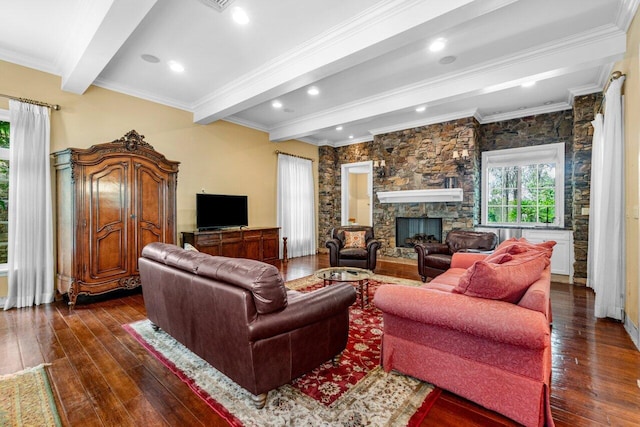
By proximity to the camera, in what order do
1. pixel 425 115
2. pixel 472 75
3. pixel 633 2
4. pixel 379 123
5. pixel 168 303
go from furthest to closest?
pixel 379 123 → pixel 425 115 → pixel 472 75 → pixel 633 2 → pixel 168 303

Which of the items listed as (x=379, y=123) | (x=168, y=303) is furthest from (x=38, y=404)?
(x=379, y=123)

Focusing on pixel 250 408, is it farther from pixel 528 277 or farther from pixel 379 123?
pixel 379 123

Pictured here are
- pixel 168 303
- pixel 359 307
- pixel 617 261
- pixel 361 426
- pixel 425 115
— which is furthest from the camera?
pixel 425 115

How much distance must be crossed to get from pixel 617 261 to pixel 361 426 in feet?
11.2

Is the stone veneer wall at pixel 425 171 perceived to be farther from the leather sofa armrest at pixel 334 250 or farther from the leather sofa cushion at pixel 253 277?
the leather sofa cushion at pixel 253 277

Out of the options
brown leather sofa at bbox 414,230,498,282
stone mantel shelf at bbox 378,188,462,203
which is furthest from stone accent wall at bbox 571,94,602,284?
stone mantel shelf at bbox 378,188,462,203

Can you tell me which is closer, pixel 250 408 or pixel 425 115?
pixel 250 408

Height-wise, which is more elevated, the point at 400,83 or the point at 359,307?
the point at 400,83

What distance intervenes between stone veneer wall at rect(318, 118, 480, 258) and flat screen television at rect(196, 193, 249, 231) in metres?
3.16

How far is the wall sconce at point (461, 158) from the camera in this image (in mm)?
5613

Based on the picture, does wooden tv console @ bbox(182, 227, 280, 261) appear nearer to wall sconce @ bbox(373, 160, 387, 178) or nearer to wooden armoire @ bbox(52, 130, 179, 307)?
wooden armoire @ bbox(52, 130, 179, 307)

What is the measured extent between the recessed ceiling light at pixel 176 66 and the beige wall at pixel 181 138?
1184mm

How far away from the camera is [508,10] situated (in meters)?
2.77

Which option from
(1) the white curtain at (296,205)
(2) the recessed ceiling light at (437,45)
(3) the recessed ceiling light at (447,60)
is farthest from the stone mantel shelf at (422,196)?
(2) the recessed ceiling light at (437,45)
